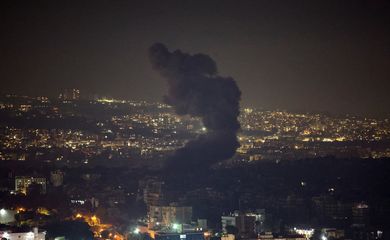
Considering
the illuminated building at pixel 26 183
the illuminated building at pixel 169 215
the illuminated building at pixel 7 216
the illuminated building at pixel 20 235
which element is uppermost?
the illuminated building at pixel 26 183

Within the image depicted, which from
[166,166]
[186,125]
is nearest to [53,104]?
[186,125]

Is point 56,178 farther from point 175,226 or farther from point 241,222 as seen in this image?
point 175,226

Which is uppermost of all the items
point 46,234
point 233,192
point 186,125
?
point 186,125

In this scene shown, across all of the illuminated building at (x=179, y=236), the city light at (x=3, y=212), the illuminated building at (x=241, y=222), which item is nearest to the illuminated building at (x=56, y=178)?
the illuminated building at (x=241, y=222)

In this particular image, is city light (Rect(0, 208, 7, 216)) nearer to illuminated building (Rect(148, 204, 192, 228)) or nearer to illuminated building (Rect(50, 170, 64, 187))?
illuminated building (Rect(148, 204, 192, 228))

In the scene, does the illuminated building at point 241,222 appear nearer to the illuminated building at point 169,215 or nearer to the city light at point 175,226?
the city light at point 175,226

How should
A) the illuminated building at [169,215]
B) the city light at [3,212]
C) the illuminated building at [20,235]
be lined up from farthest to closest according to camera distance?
1. the illuminated building at [169,215]
2. the city light at [3,212]
3. the illuminated building at [20,235]

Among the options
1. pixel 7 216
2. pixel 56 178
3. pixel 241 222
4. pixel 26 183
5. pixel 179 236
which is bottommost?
pixel 179 236

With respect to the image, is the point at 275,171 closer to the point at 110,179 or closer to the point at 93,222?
the point at 110,179

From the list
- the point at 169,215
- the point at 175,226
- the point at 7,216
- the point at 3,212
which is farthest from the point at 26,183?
the point at 3,212
